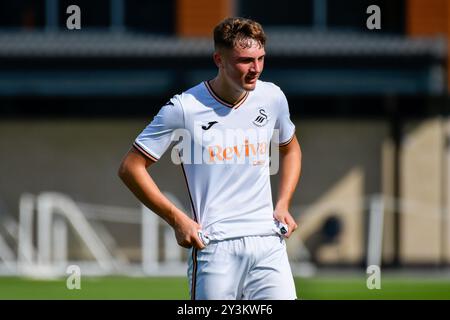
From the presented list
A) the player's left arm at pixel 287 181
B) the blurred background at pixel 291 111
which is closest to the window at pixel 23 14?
the blurred background at pixel 291 111

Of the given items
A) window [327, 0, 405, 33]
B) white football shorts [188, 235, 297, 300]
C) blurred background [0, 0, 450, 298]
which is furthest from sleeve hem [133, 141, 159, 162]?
window [327, 0, 405, 33]

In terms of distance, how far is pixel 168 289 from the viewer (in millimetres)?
16078

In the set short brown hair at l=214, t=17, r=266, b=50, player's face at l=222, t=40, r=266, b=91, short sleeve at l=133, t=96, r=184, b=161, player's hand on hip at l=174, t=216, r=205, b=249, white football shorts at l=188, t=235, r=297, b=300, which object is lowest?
white football shorts at l=188, t=235, r=297, b=300

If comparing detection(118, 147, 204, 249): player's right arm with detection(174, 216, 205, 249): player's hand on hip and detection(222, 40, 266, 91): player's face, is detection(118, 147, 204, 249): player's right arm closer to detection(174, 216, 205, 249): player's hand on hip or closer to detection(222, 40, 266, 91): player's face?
detection(174, 216, 205, 249): player's hand on hip

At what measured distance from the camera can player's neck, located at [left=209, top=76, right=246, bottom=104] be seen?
6.76 meters

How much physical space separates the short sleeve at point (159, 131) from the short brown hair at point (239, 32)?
16.9 inches

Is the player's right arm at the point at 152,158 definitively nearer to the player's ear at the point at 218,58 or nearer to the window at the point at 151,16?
the player's ear at the point at 218,58

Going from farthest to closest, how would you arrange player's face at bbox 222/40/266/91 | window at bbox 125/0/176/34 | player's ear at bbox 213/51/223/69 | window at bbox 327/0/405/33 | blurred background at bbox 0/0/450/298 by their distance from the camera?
window at bbox 125/0/176/34 < window at bbox 327/0/405/33 < blurred background at bbox 0/0/450/298 < player's ear at bbox 213/51/223/69 < player's face at bbox 222/40/266/91

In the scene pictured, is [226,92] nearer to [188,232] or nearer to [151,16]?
[188,232]

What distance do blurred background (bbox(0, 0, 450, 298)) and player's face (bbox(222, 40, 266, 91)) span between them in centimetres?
1620

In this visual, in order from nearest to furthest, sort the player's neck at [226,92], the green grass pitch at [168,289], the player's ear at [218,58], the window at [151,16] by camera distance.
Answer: the player's ear at [218,58], the player's neck at [226,92], the green grass pitch at [168,289], the window at [151,16]

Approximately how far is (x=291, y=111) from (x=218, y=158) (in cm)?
1723

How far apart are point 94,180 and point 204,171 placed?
59.0 ft

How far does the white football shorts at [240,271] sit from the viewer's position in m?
6.68
